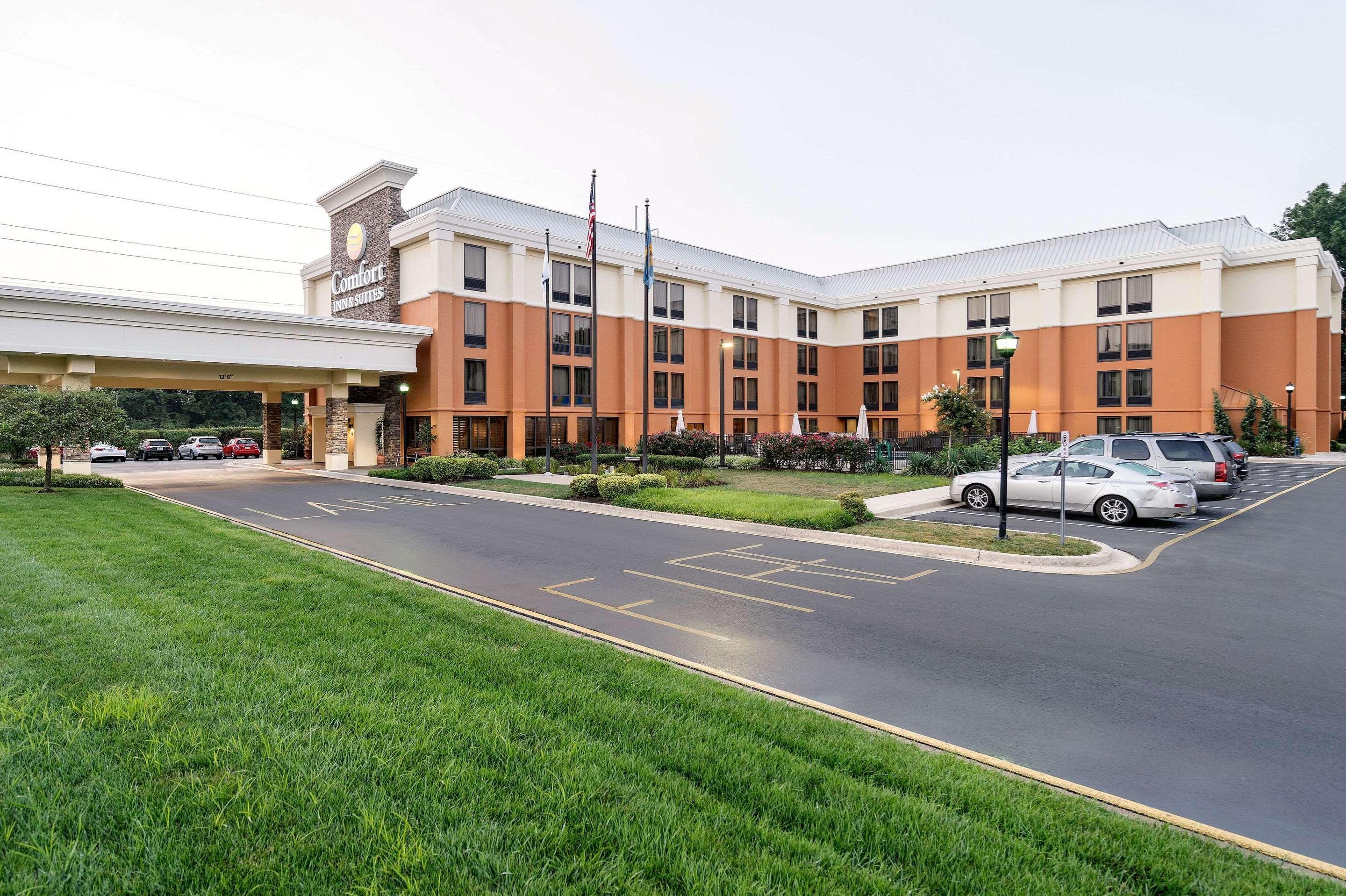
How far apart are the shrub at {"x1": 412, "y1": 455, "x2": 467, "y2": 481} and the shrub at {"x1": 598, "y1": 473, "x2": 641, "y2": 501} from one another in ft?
31.0

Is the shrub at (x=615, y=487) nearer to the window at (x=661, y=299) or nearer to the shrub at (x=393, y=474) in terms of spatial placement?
the shrub at (x=393, y=474)

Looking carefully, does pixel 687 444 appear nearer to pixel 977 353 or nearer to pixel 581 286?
pixel 581 286

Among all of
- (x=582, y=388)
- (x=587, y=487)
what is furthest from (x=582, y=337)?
(x=587, y=487)

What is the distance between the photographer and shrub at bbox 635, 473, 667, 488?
20.3 meters

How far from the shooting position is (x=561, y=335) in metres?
39.1

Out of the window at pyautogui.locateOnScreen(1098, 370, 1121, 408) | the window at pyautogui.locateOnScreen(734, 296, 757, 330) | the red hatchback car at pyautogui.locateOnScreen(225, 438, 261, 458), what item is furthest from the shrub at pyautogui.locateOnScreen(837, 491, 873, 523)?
the red hatchback car at pyautogui.locateOnScreen(225, 438, 261, 458)

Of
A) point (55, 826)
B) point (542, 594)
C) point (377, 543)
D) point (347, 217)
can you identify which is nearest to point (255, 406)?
point (347, 217)

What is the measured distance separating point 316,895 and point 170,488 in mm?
26412

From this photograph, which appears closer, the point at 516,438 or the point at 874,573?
the point at 874,573

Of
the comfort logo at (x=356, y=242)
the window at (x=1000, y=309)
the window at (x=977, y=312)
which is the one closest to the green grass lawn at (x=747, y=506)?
the comfort logo at (x=356, y=242)

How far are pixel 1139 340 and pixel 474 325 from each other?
3924 centimetres

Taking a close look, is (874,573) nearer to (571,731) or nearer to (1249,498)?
(571,731)

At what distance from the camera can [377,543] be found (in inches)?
496

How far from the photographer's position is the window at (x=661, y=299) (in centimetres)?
4375
